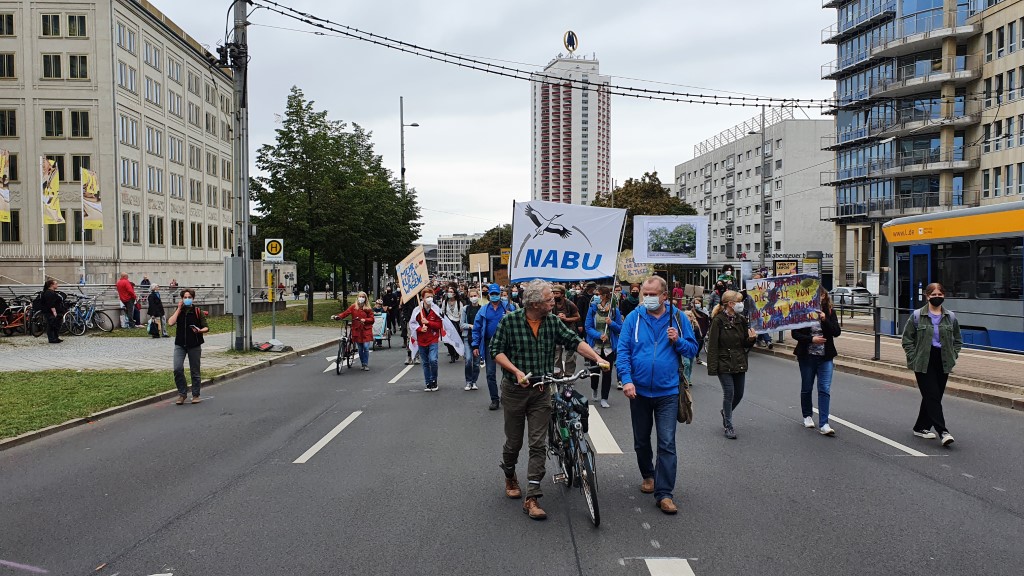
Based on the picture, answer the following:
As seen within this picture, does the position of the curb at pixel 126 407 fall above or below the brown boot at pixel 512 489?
below

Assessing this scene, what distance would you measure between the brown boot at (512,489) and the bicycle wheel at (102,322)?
74.4 feet

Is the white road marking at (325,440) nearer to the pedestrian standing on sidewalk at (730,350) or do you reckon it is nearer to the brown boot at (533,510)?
the brown boot at (533,510)

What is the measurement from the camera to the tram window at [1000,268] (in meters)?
15.8

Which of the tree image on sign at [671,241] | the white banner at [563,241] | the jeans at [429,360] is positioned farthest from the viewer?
the tree image on sign at [671,241]

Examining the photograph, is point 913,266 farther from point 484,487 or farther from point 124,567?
point 124,567

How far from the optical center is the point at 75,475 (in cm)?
694

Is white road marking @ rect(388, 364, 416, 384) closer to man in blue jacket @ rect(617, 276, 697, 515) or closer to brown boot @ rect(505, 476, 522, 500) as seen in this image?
brown boot @ rect(505, 476, 522, 500)

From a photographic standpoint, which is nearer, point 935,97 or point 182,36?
point 935,97

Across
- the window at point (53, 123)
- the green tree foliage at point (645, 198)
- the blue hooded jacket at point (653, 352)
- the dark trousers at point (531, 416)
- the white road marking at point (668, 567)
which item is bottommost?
the white road marking at point (668, 567)

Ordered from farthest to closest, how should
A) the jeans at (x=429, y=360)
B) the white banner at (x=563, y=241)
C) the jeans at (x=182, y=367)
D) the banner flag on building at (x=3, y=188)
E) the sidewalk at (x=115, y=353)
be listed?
1. the banner flag on building at (x=3, y=188)
2. the sidewalk at (x=115, y=353)
3. the white banner at (x=563, y=241)
4. the jeans at (x=429, y=360)
5. the jeans at (x=182, y=367)

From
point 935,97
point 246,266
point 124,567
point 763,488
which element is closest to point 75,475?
point 124,567

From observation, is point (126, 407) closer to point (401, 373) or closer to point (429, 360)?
point (429, 360)

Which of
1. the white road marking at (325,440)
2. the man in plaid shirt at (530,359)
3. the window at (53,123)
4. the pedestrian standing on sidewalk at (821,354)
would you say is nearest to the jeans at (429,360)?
the white road marking at (325,440)

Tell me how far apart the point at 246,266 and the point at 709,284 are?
68.8m
